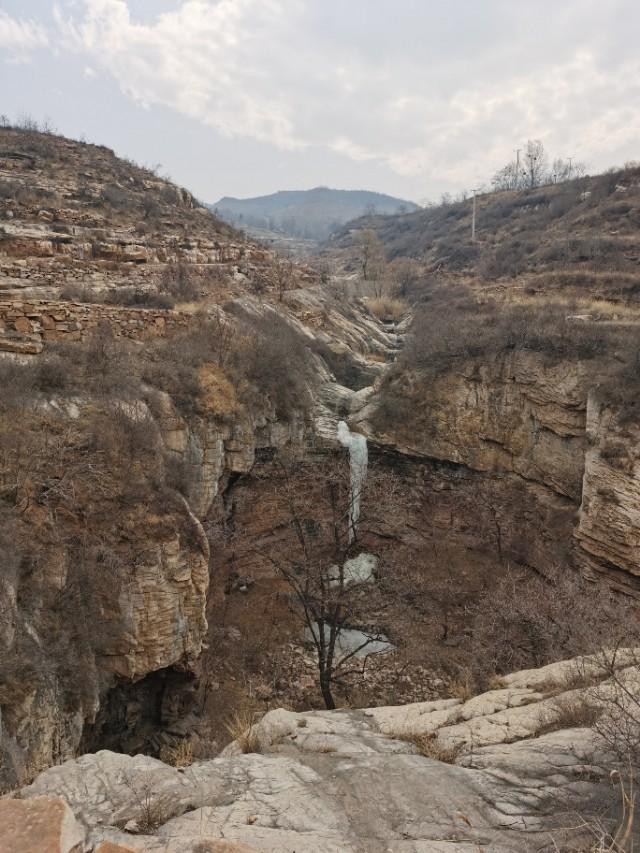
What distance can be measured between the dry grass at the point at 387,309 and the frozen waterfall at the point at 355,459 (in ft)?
50.8

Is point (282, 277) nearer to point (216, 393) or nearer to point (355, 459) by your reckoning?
point (355, 459)

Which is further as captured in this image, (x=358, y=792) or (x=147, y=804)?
(x=358, y=792)

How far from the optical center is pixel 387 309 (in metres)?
31.4

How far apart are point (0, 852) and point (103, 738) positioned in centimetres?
788

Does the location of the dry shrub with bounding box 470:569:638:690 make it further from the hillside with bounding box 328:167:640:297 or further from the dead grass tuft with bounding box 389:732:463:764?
the hillside with bounding box 328:167:640:297

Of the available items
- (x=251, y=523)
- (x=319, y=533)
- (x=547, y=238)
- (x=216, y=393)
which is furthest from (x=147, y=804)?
(x=547, y=238)

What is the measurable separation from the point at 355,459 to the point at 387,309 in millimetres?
17182

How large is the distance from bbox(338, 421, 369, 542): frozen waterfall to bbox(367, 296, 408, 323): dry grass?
50.8 feet

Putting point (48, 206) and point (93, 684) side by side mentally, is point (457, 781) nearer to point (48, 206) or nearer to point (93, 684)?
point (93, 684)

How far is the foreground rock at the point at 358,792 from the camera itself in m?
Answer: 3.04

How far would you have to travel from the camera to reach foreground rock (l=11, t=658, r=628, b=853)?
9.98 feet

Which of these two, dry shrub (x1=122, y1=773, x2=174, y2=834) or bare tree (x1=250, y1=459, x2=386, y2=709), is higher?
dry shrub (x1=122, y1=773, x2=174, y2=834)

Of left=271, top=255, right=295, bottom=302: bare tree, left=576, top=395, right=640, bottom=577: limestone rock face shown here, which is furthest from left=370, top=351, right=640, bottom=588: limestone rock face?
left=271, top=255, right=295, bottom=302: bare tree

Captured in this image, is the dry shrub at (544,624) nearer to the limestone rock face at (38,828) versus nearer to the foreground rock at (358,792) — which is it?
the foreground rock at (358,792)
